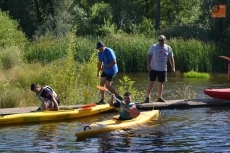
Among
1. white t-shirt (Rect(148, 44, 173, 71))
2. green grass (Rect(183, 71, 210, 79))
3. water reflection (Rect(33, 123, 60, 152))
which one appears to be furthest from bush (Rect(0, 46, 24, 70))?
water reflection (Rect(33, 123, 60, 152))

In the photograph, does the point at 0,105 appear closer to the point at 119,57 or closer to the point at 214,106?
the point at 214,106

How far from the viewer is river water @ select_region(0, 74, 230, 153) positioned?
1147 centimetres

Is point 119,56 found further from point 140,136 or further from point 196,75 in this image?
point 140,136

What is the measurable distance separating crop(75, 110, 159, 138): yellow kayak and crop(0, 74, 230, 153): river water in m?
0.10

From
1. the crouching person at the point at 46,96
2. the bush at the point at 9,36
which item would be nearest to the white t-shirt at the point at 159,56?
the crouching person at the point at 46,96

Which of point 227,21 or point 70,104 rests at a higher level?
point 227,21

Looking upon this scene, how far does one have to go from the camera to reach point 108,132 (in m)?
12.8

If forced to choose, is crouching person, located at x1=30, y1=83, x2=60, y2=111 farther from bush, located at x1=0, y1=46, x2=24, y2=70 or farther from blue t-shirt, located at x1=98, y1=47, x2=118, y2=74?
bush, located at x1=0, y1=46, x2=24, y2=70

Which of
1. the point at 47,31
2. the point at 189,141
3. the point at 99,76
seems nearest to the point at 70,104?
the point at 99,76

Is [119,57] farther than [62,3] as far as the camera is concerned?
No

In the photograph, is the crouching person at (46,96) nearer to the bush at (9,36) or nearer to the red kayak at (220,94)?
the red kayak at (220,94)

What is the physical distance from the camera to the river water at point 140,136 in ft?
37.6

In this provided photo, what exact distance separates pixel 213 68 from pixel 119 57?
4824mm

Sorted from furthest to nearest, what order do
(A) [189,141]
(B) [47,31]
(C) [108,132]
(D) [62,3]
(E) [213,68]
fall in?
(D) [62,3], (B) [47,31], (E) [213,68], (C) [108,132], (A) [189,141]
